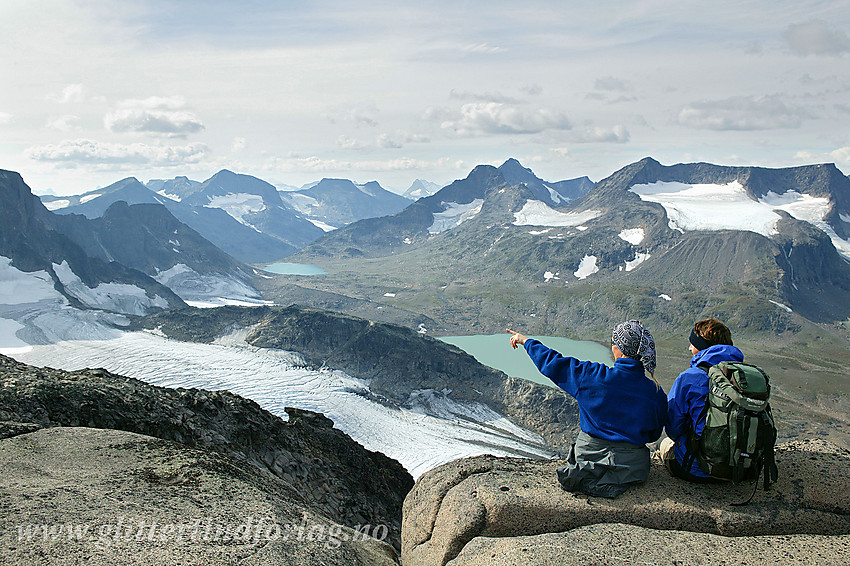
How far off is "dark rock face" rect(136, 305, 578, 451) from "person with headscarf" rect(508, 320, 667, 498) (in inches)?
2707

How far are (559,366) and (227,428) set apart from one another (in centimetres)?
1542

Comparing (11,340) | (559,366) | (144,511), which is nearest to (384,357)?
(11,340)

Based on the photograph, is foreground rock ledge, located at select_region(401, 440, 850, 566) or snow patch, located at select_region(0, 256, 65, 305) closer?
foreground rock ledge, located at select_region(401, 440, 850, 566)

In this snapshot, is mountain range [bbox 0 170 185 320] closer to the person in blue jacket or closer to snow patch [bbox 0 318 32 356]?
snow patch [bbox 0 318 32 356]

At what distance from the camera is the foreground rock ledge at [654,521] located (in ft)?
26.8

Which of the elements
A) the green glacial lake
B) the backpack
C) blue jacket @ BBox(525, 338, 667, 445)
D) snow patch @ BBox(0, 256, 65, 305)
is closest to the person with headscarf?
blue jacket @ BBox(525, 338, 667, 445)

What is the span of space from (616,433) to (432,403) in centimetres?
7162

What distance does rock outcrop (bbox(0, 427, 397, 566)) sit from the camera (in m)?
8.84

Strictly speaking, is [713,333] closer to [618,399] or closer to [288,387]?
[618,399]

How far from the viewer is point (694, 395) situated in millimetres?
9203

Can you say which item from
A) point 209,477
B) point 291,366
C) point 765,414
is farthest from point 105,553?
point 291,366

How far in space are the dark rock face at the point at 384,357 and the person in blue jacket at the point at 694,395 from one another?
226ft

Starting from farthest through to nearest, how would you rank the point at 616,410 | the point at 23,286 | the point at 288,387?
the point at 23,286 → the point at 288,387 → the point at 616,410

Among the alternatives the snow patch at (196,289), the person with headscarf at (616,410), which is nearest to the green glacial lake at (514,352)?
the snow patch at (196,289)
